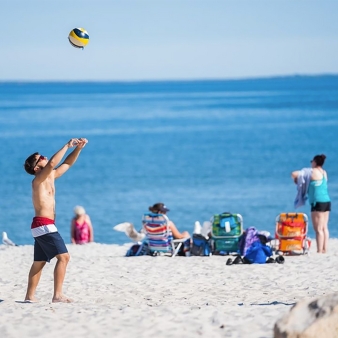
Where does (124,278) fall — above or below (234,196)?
below

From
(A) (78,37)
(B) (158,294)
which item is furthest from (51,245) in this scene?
(A) (78,37)

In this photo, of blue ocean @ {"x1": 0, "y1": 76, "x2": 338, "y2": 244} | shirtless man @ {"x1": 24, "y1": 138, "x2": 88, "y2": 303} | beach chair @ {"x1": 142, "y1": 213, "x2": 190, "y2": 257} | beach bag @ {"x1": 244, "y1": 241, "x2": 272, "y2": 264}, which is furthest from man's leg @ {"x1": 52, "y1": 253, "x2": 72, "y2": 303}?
blue ocean @ {"x1": 0, "y1": 76, "x2": 338, "y2": 244}

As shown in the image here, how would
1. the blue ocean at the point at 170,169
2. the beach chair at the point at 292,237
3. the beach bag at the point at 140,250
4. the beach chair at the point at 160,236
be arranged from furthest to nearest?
1. the blue ocean at the point at 170,169
2. the beach bag at the point at 140,250
3. the beach chair at the point at 292,237
4. the beach chair at the point at 160,236

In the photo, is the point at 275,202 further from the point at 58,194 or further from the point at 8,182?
the point at 8,182

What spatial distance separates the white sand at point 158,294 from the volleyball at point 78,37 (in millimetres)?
2682

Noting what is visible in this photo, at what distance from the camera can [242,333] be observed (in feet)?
20.3

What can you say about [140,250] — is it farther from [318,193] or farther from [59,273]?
[59,273]

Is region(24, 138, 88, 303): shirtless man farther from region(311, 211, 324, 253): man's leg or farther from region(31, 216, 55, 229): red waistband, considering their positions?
region(311, 211, 324, 253): man's leg

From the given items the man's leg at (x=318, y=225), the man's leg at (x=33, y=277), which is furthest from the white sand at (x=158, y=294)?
the man's leg at (x=318, y=225)

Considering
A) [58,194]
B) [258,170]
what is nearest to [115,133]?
[258,170]

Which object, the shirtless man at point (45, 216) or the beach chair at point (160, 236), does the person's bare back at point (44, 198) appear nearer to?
the shirtless man at point (45, 216)

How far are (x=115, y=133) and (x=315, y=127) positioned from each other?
1578cm

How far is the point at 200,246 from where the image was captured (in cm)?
1216

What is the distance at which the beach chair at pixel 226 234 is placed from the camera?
12.1m
